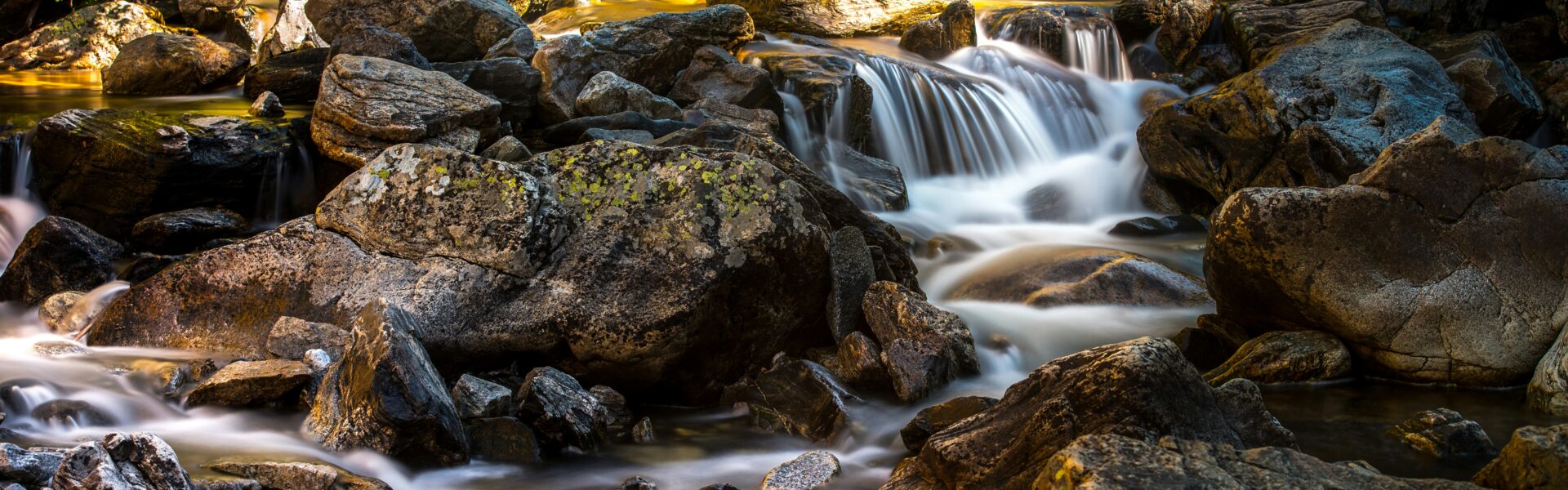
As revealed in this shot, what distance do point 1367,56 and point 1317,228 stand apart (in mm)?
6041

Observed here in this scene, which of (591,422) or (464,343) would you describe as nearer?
(591,422)

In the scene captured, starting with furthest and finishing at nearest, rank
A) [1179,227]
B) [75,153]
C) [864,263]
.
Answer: [1179,227]
[75,153]
[864,263]

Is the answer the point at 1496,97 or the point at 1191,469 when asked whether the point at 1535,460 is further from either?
the point at 1496,97

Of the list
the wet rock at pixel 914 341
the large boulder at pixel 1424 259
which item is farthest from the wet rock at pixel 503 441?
the large boulder at pixel 1424 259

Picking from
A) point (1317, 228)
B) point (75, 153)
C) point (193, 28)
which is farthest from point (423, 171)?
point (193, 28)

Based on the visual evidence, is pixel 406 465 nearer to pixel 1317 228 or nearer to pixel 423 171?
pixel 423 171

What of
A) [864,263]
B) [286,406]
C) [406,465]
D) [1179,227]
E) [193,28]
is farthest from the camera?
[193,28]

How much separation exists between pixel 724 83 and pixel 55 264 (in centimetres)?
724

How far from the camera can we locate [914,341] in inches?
279

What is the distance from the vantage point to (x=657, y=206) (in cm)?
714

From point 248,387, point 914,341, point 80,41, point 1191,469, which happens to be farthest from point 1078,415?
point 80,41

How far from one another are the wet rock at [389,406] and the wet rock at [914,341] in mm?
2680

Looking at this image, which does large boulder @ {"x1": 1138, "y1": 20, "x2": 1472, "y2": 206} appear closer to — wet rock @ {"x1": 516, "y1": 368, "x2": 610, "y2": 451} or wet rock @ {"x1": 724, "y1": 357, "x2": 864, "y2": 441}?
→ wet rock @ {"x1": 724, "y1": 357, "x2": 864, "y2": 441}

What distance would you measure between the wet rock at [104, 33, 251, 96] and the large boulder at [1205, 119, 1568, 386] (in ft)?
35.6
